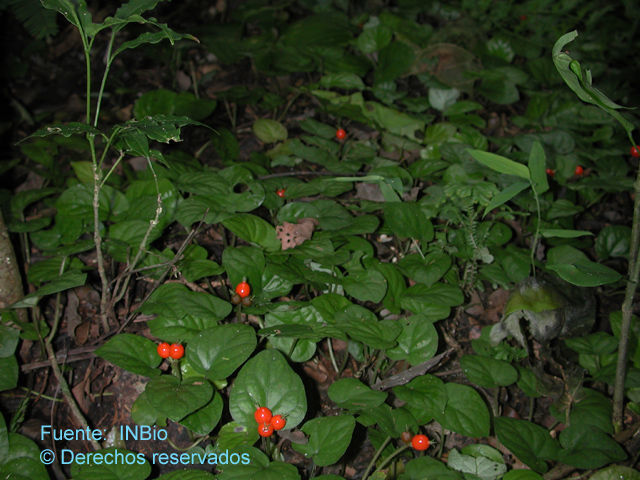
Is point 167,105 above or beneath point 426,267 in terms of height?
above

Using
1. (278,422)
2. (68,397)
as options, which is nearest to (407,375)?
(278,422)

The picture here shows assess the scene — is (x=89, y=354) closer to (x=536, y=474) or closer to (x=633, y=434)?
(x=536, y=474)

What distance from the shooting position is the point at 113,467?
1.39 meters

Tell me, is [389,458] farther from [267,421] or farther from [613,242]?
[613,242]

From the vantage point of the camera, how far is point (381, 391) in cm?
164

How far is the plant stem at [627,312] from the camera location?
4.50ft

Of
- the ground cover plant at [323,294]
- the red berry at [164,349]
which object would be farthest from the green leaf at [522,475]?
the red berry at [164,349]

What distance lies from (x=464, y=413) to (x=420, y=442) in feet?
0.60

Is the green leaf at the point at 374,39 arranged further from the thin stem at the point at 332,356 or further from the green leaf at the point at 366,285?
the thin stem at the point at 332,356

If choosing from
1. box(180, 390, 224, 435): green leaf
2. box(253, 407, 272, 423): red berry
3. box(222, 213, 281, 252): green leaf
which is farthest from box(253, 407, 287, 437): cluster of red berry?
box(222, 213, 281, 252): green leaf

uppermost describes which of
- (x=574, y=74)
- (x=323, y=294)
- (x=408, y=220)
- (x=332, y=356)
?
(x=574, y=74)

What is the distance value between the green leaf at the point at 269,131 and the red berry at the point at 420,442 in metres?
1.73

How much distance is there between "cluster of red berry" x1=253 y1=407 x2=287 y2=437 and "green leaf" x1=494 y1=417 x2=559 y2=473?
2.35 ft

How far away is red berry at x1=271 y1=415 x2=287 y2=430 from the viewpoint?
4.54 ft
